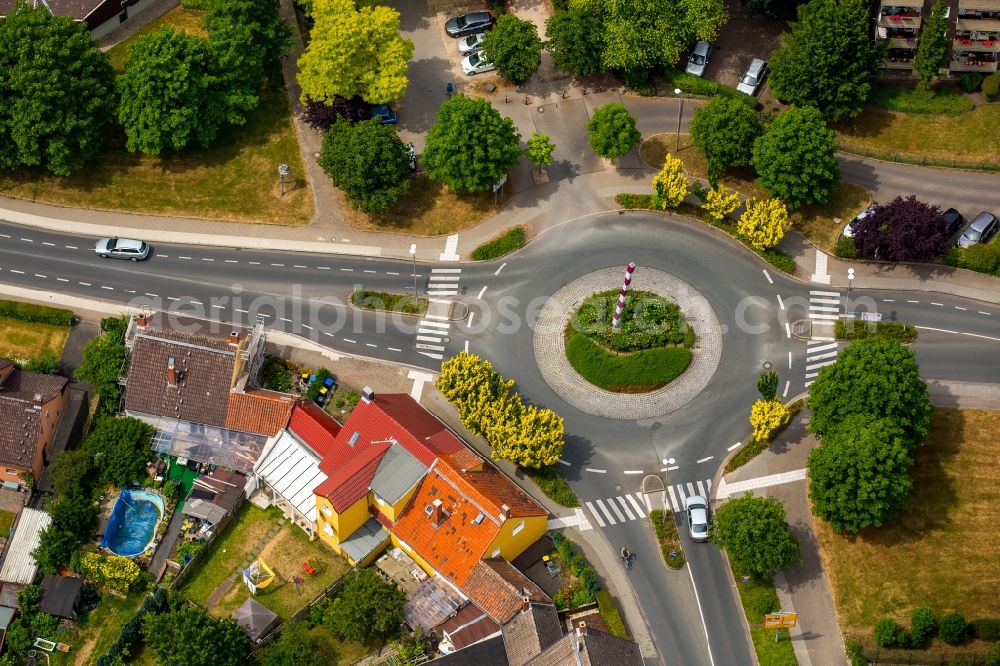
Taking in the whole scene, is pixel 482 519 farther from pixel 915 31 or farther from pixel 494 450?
pixel 915 31

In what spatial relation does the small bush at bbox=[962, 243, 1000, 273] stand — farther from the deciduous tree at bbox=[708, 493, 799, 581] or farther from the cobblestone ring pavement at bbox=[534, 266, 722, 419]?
the deciduous tree at bbox=[708, 493, 799, 581]

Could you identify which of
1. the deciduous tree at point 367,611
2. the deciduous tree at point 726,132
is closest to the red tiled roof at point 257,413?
the deciduous tree at point 367,611

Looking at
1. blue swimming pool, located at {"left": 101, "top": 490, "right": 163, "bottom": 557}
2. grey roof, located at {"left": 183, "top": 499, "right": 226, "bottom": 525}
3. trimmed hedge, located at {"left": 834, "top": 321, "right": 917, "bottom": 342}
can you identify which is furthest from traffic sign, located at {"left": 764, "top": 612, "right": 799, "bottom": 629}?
blue swimming pool, located at {"left": 101, "top": 490, "right": 163, "bottom": 557}

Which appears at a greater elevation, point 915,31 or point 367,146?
point 915,31

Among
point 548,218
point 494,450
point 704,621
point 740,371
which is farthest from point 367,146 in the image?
point 704,621

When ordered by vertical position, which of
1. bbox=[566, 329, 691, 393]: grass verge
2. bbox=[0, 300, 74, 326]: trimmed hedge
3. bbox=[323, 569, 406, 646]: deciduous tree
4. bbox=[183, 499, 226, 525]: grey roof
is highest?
bbox=[566, 329, 691, 393]: grass verge

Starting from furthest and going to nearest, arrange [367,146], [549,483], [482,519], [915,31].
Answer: [915,31] < [367,146] < [549,483] < [482,519]

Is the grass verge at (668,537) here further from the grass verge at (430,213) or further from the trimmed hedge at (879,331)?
the grass verge at (430,213)
